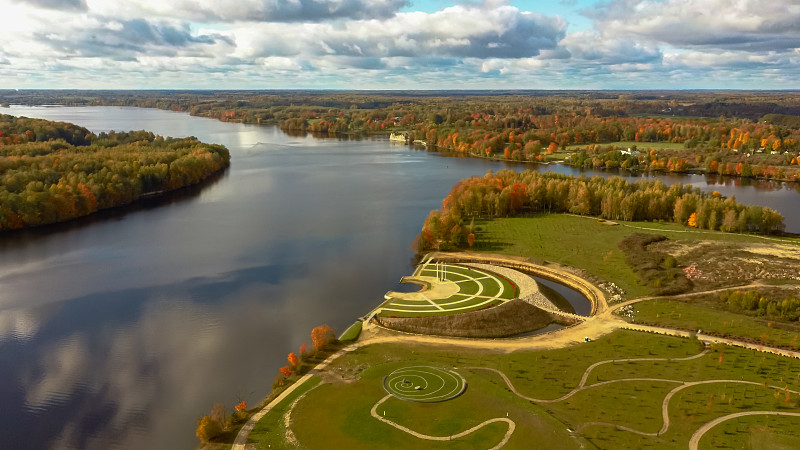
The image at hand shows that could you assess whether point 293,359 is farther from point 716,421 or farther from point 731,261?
point 731,261

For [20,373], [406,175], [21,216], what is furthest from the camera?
[406,175]

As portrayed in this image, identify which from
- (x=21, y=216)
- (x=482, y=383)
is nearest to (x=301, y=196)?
(x=21, y=216)

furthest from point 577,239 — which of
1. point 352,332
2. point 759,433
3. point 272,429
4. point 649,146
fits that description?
point 649,146

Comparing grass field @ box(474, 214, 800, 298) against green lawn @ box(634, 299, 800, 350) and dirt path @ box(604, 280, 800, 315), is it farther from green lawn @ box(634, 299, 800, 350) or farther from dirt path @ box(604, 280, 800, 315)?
green lawn @ box(634, 299, 800, 350)

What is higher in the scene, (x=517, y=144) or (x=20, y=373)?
(x=517, y=144)

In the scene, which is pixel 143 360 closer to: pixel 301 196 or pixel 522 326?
pixel 522 326

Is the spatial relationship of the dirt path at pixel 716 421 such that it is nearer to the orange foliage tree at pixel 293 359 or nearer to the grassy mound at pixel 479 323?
the grassy mound at pixel 479 323

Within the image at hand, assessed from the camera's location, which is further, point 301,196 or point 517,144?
point 517,144

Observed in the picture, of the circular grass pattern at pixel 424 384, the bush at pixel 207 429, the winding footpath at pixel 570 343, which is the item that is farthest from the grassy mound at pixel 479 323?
the bush at pixel 207 429
